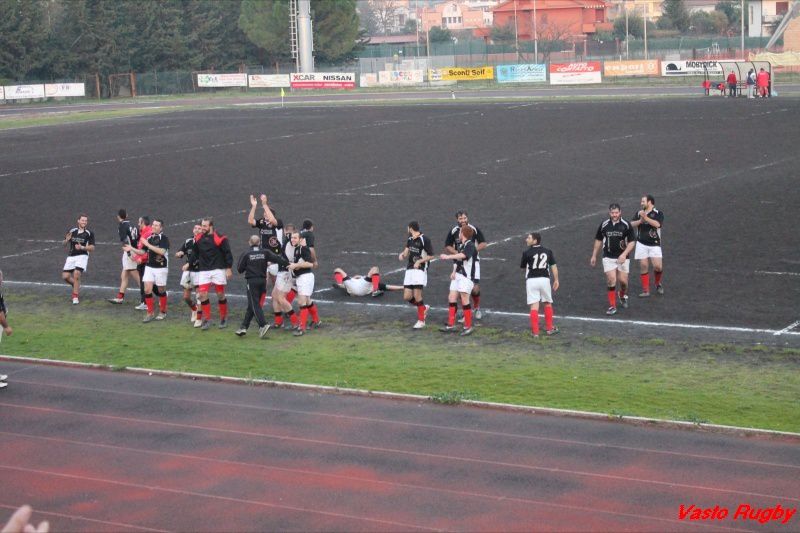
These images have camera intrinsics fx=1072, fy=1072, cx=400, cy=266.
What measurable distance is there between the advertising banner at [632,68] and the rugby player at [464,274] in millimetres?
71767

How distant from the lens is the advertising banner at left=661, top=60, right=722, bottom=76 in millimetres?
81938

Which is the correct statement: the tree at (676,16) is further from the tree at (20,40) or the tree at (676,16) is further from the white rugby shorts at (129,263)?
the white rugby shorts at (129,263)

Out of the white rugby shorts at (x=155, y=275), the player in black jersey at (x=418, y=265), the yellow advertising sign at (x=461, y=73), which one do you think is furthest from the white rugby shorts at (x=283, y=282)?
the yellow advertising sign at (x=461, y=73)

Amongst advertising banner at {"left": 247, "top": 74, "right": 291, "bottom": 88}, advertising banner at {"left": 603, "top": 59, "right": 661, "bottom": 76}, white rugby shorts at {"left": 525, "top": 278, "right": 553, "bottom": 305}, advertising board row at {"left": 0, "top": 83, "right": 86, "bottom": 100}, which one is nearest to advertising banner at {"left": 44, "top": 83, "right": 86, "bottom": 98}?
advertising board row at {"left": 0, "top": 83, "right": 86, "bottom": 100}

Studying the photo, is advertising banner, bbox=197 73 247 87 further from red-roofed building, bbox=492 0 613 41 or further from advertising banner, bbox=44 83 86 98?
red-roofed building, bbox=492 0 613 41

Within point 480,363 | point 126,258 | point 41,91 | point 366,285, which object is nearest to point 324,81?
point 41,91

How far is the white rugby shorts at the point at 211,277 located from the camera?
61.4ft

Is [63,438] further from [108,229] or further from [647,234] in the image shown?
[108,229]

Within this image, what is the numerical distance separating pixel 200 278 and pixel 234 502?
312 inches

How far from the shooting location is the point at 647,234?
2011 cm

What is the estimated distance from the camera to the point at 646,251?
20078 mm

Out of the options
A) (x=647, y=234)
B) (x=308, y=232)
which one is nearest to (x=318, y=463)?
(x=308, y=232)

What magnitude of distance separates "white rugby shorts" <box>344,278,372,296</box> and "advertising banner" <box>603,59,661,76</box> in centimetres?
6978

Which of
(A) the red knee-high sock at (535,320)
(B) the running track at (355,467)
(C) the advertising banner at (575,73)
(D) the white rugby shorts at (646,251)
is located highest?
(C) the advertising banner at (575,73)
